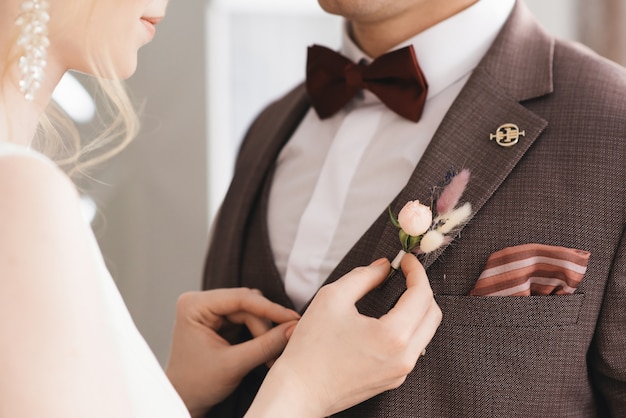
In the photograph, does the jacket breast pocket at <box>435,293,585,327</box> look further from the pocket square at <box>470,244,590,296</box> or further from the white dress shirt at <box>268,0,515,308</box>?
the white dress shirt at <box>268,0,515,308</box>

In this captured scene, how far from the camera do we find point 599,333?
124 centimetres

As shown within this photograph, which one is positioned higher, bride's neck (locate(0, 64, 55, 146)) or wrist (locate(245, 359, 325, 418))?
bride's neck (locate(0, 64, 55, 146))

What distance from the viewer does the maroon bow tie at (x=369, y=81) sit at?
4.89 feet

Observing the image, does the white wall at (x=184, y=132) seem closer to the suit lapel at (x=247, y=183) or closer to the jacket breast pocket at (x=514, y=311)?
the suit lapel at (x=247, y=183)

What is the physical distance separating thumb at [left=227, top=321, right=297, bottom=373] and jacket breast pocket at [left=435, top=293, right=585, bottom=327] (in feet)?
0.92

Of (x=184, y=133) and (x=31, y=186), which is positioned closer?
(x=31, y=186)

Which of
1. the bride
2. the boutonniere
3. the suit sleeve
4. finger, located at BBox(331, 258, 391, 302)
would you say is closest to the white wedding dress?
the bride

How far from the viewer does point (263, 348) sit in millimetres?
→ 1399

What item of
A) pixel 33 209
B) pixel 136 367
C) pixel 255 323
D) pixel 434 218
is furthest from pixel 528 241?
pixel 33 209

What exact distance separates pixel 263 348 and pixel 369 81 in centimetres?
54

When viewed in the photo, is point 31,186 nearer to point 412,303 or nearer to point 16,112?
point 16,112

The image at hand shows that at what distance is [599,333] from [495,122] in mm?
371

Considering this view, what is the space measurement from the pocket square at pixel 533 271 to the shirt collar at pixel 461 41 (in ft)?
1.29

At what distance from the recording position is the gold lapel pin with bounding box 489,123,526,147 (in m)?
1.31
